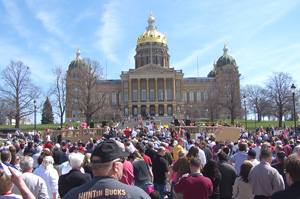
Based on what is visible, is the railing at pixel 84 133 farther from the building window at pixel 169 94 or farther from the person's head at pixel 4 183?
the building window at pixel 169 94

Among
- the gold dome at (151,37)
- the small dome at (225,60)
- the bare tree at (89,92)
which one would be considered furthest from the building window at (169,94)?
the bare tree at (89,92)

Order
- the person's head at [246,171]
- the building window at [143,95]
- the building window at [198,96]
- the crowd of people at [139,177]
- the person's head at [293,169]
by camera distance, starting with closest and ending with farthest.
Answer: the crowd of people at [139,177], the person's head at [293,169], the person's head at [246,171], the building window at [143,95], the building window at [198,96]

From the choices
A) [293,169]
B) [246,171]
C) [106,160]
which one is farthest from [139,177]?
[106,160]

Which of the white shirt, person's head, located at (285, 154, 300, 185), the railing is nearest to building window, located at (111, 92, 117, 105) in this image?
the railing

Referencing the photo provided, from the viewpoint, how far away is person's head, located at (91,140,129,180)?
8.89ft

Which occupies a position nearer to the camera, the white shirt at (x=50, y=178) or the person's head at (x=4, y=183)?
the person's head at (x=4, y=183)

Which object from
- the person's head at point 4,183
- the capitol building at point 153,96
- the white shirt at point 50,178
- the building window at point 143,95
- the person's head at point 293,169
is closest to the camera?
the person's head at point 4,183

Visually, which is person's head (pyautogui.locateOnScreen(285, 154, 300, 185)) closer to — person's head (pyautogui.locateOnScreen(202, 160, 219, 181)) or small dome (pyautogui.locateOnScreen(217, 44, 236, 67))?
person's head (pyautogui.locateOnScreen(202, 160, 219, 181))

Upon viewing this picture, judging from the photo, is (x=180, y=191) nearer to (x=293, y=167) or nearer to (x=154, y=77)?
(x=293, y=167)

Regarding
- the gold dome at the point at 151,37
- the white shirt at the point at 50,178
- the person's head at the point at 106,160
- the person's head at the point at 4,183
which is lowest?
the white shirt at the point at 50,178

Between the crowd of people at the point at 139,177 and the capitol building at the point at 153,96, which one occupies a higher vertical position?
the capitol building at the point at 153,96

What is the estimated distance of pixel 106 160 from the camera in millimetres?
2719

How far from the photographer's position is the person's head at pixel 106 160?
271cm

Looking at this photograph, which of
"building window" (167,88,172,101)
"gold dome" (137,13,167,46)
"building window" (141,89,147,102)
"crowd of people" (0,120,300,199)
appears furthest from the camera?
"gold dome" (137,13,167,46)
